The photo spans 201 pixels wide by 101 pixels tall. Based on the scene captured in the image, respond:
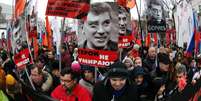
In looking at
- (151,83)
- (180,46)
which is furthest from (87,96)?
(180,46)

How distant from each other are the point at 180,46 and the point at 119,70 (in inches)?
331

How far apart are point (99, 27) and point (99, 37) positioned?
5.7 inches

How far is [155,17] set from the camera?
51.4 feet

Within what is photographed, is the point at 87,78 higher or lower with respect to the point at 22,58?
lower

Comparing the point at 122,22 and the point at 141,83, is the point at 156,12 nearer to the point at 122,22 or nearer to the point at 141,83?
the point at 122,22

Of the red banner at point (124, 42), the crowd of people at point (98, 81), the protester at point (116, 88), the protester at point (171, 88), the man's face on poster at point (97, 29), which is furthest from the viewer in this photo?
the red banner at point (124, 42)

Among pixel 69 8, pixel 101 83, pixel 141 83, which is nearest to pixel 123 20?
pixel 69 8

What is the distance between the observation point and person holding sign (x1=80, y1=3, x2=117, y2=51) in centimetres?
835

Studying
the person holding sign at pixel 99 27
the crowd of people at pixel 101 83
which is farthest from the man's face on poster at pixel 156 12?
the person holding sign at pixel 99 27

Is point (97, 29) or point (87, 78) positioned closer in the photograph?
point (97, 29)

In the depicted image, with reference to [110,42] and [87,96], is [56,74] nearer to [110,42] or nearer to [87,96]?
[110,42]

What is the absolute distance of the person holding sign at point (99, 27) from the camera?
8352mm

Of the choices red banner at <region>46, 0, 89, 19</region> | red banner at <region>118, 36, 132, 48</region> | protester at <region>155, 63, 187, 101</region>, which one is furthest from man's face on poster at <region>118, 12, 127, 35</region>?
protester at <region>155, 63, 187, 101</region>

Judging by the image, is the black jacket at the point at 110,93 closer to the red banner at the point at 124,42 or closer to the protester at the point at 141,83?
the protester at the point at 141,83
